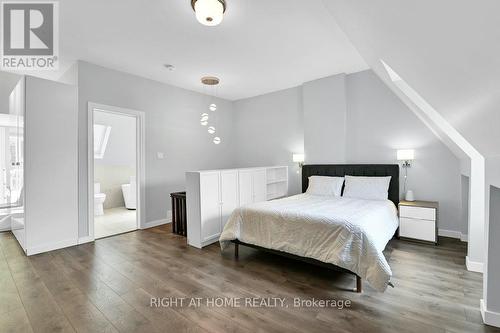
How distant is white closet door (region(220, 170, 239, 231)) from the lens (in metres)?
3.54

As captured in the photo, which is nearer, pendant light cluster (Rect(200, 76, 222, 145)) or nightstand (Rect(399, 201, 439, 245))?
nightstand (Rect(399, 201, 439, 245))

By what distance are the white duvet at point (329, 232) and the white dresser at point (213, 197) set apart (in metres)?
0.46

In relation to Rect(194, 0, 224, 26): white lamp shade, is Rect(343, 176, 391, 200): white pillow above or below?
below

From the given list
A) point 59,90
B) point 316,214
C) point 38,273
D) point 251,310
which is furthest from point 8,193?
point 316,214

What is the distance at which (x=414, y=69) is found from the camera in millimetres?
1502

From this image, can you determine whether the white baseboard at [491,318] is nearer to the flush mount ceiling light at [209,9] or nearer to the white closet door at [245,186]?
the white closet door at [245,186]

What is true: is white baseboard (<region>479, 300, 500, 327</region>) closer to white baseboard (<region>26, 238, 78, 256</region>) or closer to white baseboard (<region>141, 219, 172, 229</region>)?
white baseboard (<region>141, 219, 172, 229</region>)

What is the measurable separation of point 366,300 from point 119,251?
296 cm

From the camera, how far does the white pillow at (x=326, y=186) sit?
389cm

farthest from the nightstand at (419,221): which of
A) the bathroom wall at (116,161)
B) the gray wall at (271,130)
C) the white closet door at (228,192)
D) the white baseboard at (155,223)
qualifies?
the bathroom wall at (116,161)

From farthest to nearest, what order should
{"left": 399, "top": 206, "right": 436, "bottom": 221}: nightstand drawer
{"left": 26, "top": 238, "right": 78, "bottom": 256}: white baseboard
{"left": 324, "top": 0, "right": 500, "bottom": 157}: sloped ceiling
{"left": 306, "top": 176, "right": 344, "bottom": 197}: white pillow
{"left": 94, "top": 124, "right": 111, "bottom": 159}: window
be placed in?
{"left": 94, "top": 124, "right": 111, "bottom": 159}: window → {"left": 306, "top": 176, "right": 344, "bottom": 197}: white pillow → {"left": 399, "top": 206, "right": 436, "bottom": 221}: nightstand drawer → {"left": 26, "top": 238, "right": 78, "bottom": 256}: white baseboard → {"left": 324, "top": 0, "right": 500, "bottom": 157}: sloped ceiling

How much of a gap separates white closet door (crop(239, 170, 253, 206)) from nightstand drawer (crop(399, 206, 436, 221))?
2245mm

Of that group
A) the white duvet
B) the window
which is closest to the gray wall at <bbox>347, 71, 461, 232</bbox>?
the white duvet

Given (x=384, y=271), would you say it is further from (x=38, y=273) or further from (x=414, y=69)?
(x=38, y=273)
